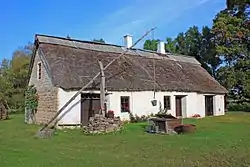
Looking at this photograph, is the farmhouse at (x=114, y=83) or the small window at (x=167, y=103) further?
the small window at (x=167, y=103)

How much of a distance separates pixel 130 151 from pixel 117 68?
49.0ft

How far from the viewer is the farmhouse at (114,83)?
22000mm

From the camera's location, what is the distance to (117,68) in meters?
26.3

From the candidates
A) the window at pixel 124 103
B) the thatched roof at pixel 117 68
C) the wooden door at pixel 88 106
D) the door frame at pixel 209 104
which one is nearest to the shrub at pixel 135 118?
the window at pixel 124 103

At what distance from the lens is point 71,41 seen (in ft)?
88.1

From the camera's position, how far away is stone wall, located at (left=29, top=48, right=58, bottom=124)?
71.8 feet

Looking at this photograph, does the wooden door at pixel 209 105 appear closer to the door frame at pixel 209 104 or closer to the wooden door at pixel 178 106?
the door frame at pixel 209 104

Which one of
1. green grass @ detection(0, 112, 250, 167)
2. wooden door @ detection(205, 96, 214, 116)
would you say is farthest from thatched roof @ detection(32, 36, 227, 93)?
green grass @ detection(0, 112, 250, 167)

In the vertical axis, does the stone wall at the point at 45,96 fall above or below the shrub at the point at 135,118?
above

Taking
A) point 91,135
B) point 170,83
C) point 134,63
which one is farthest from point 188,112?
point 91,135

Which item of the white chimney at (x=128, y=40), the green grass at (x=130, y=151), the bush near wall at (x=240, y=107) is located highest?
the white chimney at (x=128, y=40)

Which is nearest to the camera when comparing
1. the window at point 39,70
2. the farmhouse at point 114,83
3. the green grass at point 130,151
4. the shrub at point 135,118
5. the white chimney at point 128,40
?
the green grass at point 130,151

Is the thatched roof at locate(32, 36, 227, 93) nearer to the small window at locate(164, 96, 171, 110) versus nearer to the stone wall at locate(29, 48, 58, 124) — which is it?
the small window at locate(164, 96, 171, 110)

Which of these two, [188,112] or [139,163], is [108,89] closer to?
[188,112]
